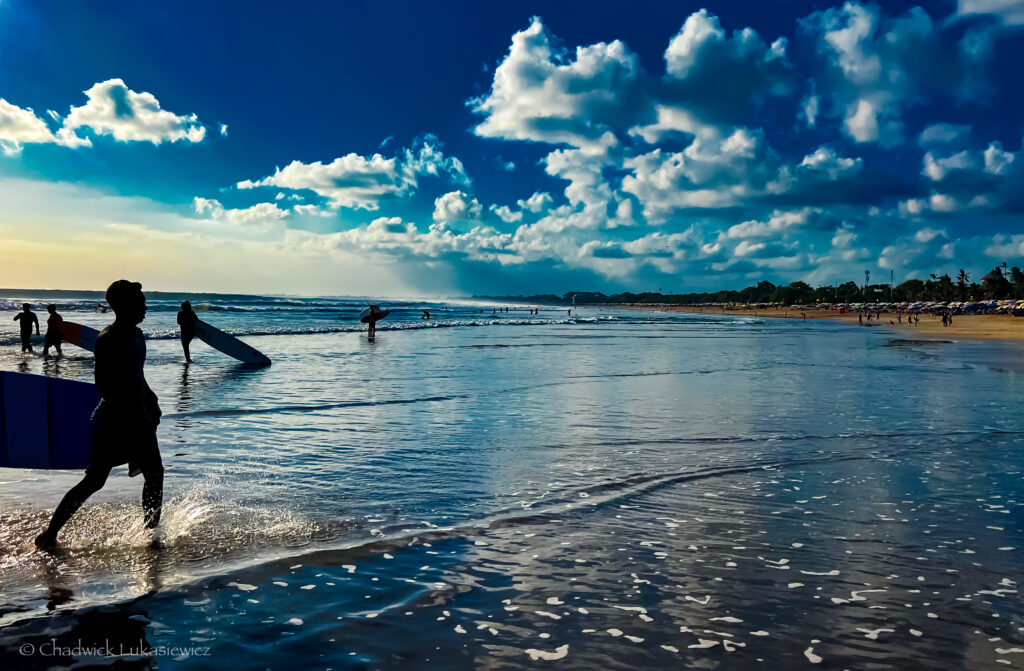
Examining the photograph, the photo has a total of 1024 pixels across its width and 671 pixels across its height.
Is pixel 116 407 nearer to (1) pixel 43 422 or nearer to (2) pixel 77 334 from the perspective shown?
(1) pixel 43 422

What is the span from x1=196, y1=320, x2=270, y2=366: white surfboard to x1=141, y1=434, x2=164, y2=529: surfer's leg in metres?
17.8

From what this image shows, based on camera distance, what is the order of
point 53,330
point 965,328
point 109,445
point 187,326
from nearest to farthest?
point 109,445, point 187,326, point 53,330, point 965,328

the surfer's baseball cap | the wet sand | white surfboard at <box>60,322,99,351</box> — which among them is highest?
the surfer's baseball cap

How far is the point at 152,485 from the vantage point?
5.65 meters

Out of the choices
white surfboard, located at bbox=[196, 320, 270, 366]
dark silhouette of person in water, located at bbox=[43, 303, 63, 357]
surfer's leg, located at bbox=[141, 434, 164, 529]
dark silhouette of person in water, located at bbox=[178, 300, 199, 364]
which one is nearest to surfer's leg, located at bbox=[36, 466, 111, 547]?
surfer's leg, located at bbox=[141, 434, 164, 529]

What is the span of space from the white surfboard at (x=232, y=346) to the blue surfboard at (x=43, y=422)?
16773 millimetres

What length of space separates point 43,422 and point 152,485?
1.72 metres

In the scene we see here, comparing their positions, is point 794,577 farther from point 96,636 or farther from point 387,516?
point 96,636

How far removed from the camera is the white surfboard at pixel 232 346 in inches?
902

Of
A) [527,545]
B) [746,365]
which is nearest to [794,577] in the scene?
[527,545]

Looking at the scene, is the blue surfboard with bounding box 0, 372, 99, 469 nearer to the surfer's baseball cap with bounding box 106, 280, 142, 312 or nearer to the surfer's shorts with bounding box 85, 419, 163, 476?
the surfer's shorts with bounding box 85, 419, 163, 476

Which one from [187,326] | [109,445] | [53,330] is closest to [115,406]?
[109,445]

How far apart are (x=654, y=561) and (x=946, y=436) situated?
8012 mm

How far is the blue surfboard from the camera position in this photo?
6.32m
